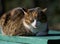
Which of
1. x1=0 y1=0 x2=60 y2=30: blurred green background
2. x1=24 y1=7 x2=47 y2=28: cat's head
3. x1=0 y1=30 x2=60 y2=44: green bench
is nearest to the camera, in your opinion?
x1=0 y1=30 x2=60 y2=44: green bench

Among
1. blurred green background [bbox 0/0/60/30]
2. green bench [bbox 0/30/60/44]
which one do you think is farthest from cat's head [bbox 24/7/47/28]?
blurred green background [bbox 0/0/60/30]

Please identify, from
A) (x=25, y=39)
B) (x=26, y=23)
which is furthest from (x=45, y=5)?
(x=25, y=39)

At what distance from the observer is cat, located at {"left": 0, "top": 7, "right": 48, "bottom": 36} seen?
2.83 meters

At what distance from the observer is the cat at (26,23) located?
9.29 feet

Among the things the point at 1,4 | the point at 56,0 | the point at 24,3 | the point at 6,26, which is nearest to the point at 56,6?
the point at 56,0

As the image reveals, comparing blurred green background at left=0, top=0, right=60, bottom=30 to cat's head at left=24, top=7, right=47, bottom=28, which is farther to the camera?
blurred green background at left=0, top=0, right=60, bottom=30

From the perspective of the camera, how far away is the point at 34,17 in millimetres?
2805

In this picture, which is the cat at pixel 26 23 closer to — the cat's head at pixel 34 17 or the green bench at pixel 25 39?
the cat's head at pixel 34 17

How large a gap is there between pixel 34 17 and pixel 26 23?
13cm

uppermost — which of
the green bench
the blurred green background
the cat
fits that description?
the blurred green background

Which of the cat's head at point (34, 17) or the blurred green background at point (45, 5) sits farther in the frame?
the blurred green background at point (45, 5)

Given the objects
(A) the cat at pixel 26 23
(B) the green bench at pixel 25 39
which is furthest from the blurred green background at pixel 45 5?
(B) the green bench at pixel 25 39

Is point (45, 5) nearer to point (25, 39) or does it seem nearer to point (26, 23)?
point (26, 23)

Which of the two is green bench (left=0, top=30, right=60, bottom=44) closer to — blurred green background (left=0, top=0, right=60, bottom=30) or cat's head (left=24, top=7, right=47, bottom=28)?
cat's head (left=24, top=7, right=47, bottom=28)
